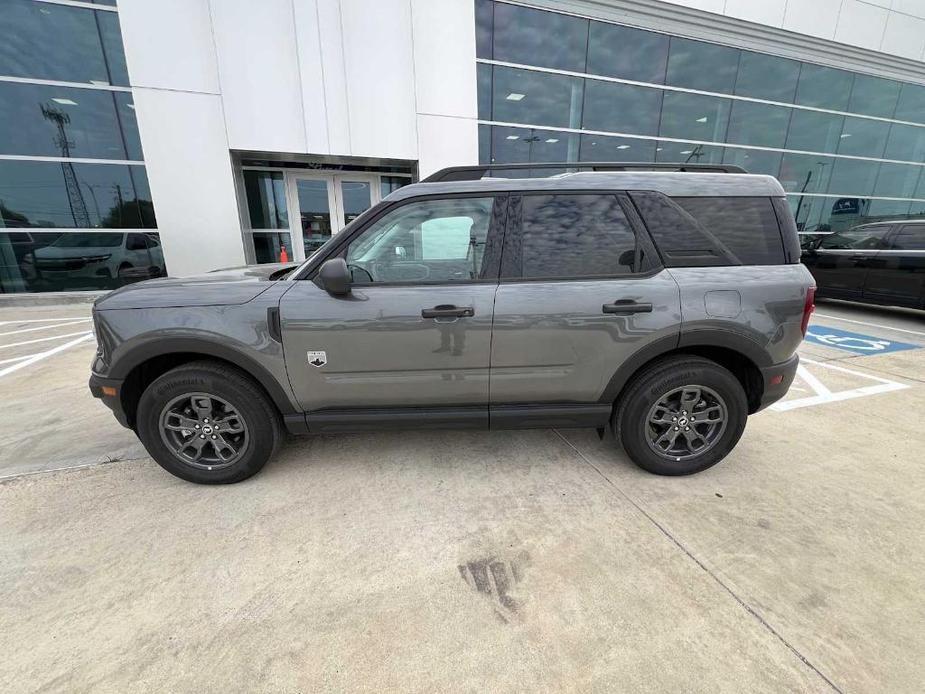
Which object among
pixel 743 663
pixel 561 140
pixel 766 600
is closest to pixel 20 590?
pixel 743 663

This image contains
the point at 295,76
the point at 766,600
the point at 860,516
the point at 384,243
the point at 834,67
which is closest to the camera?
the point at 766,600

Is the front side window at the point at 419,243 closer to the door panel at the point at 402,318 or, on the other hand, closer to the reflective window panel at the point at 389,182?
the door panel at the point at 402,318

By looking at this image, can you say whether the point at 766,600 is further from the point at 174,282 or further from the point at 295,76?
the point at 295,76

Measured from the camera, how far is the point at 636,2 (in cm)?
1016

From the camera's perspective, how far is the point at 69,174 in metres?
8.30

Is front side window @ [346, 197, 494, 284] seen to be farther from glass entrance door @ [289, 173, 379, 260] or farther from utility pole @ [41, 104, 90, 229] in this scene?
utility pole @ [41, 104, 90, 229]

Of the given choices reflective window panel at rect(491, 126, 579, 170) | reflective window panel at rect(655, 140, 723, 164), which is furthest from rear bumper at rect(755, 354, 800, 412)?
reflective window panel at rect(655, 140, 723, 164)

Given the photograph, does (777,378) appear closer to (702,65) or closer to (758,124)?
(702,65)

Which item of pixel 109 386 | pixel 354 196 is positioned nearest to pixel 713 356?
pixel 109 386

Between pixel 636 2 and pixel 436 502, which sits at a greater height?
pixel 636 2

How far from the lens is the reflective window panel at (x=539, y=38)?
9531 mm

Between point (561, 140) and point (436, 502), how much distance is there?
418 inches

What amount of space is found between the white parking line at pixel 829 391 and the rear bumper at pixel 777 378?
1370 millimetres

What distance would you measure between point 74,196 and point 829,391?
501 inches
